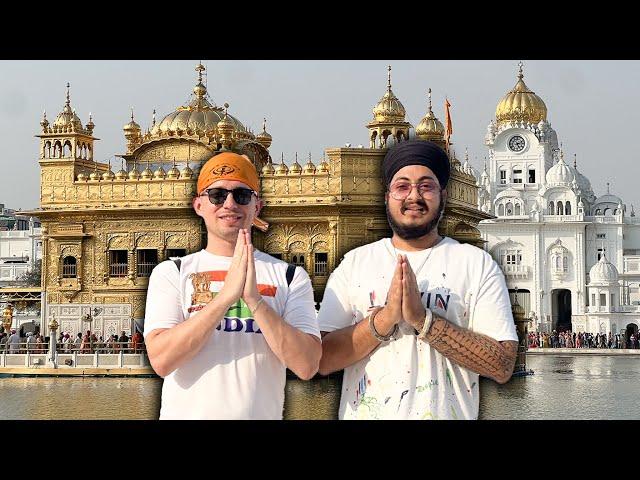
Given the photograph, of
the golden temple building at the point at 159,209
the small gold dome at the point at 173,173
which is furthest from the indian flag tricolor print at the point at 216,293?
the small gold dome at the point at 173,173

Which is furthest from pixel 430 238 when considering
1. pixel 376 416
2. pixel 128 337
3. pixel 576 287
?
pixel 576 287

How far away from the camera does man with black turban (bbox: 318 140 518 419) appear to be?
318 cm


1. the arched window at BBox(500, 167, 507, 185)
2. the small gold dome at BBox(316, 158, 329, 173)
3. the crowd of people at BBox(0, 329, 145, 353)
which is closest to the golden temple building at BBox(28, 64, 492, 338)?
the small gold dome at BBox(316, 158, 329, 173)

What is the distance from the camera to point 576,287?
144 feet

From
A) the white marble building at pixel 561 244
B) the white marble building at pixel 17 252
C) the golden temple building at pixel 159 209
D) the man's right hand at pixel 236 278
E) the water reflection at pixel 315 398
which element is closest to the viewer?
the man's right hand at pixel 236 278

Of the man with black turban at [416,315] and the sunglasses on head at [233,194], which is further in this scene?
the sunglasses on head at [233,194]

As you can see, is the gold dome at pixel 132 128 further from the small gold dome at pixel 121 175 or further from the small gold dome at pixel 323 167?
the small gold dome at pixel 323 167

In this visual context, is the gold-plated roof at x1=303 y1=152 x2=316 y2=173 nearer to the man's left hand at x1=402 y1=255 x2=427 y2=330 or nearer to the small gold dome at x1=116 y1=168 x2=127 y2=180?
the small gold dome at x1=116 y1=168 x2=127 y2=180

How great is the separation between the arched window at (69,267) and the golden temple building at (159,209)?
0.03 m

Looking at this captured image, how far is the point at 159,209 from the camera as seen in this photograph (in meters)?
25.1

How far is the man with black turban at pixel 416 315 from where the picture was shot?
10.4 ft

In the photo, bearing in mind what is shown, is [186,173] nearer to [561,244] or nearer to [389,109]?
[389,109]
